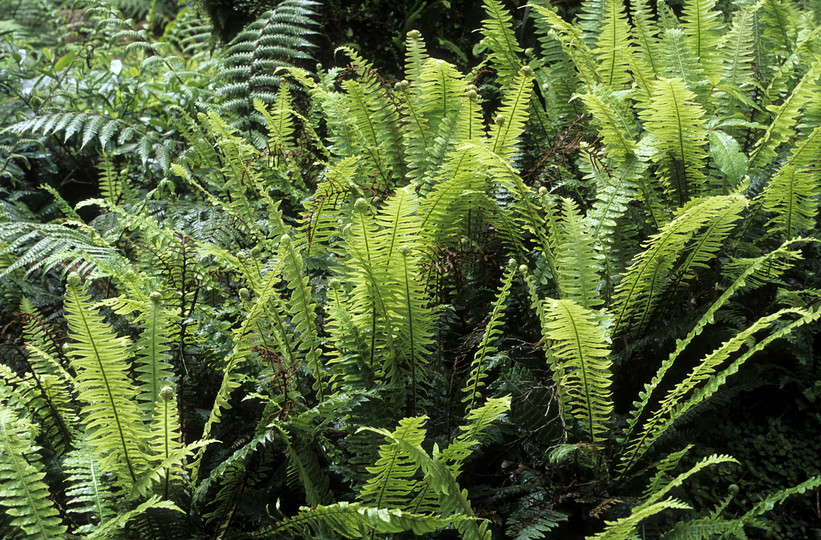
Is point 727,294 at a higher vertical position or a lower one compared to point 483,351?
higher

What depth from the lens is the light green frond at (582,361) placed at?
5.44ft

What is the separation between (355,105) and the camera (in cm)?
266

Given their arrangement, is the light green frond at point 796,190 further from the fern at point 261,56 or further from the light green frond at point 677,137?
the fern at point 261,56

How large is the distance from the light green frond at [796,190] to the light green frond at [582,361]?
2.47 ft

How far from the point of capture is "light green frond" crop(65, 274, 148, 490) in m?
1.62

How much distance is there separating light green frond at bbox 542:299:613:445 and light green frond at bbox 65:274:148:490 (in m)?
1.07

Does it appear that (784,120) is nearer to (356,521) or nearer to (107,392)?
(356,521)

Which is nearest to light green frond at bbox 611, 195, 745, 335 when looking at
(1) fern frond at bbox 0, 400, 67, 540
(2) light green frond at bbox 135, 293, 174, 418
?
(2) light green frond at bbox 135, 293, 174, 418

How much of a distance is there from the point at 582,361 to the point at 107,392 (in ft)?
3.94

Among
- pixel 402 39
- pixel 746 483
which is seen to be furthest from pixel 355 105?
pixel 746 483

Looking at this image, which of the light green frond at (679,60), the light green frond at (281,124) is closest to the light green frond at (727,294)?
the light green frond at (679,60)

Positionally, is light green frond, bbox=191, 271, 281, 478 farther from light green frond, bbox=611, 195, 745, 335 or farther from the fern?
the fern

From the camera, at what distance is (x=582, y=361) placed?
1737 millimetres

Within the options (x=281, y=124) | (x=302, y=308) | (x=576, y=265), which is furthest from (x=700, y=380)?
(x=281, y=124)
